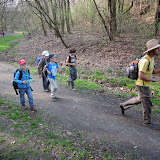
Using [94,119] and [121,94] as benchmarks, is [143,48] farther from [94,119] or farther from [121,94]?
[94,119]

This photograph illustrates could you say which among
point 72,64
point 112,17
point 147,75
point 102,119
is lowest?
point 102,119

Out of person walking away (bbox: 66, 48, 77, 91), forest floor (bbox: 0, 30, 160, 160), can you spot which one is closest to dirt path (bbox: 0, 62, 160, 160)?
forest floor (bbox: 0, 30, 160, 160)

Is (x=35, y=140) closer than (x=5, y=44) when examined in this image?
Yes

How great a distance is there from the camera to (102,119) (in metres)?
5.09

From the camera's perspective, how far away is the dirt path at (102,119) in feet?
12.9

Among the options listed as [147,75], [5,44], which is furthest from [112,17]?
[5,44]

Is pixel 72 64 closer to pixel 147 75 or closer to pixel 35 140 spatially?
pixel 147 75

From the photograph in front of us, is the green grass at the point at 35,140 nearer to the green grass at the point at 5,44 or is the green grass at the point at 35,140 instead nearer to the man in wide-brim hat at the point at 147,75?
the man in wide-brim hat at the point at 147,75

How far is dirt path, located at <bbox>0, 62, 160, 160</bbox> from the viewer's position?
12.9ft

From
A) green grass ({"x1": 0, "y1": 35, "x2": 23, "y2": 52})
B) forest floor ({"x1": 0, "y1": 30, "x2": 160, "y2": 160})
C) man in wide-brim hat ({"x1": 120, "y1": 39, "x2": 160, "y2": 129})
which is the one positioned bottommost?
forest floor ({"x1": 0, "y1": 30, "x2": 160, "y2": 160})

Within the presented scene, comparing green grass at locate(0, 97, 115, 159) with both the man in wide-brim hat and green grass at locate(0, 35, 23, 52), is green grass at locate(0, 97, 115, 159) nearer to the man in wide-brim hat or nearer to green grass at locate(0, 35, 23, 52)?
the man in wide-brim hat

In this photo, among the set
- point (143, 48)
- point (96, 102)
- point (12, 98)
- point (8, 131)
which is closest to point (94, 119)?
point (96, 102)

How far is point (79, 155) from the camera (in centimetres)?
348

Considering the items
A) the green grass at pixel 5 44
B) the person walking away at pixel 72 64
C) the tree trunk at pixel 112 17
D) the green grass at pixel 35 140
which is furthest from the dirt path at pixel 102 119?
the green grass at pixel 5 44
